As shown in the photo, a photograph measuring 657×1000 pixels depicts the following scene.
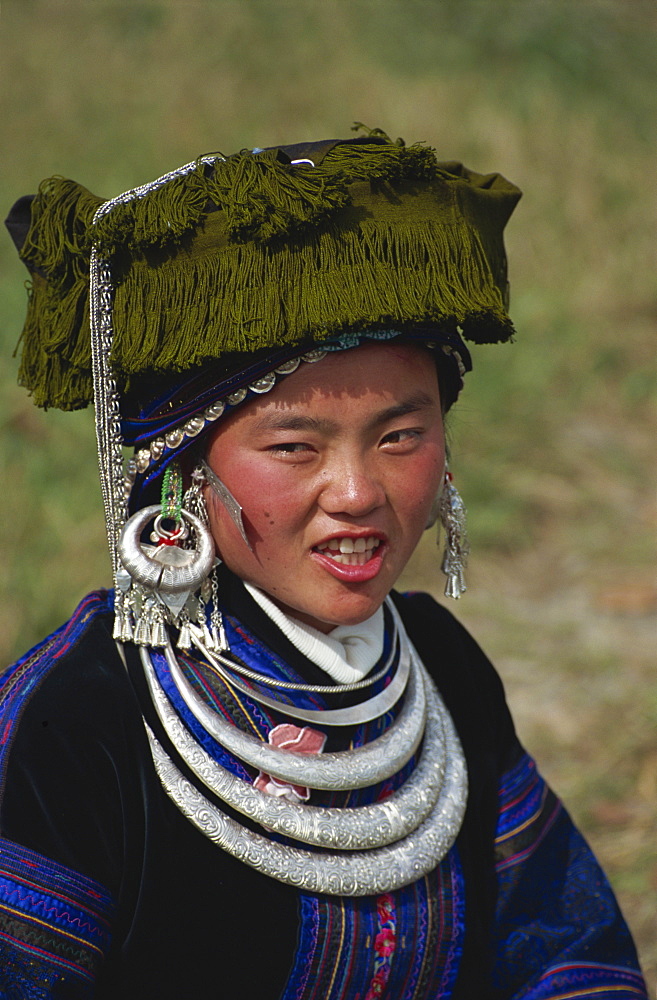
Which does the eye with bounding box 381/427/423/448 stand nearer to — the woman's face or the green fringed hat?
the woman's face

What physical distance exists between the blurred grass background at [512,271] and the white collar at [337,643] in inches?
61.8

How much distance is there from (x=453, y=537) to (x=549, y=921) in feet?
2.46

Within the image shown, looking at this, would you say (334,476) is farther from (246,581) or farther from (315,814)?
(315,814)

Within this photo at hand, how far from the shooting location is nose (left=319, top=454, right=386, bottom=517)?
5.21ft

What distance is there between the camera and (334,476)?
160cm

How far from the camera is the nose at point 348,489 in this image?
159cm

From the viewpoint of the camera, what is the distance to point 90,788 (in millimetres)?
1556

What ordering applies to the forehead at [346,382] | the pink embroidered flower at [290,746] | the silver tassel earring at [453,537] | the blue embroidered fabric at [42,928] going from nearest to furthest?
1. the blue embroidered fabric at [42,928]
2. the forehead at [346,382]
3. the pink embroidered flower at [290,746]
4. the silver tassel earring at [453,537]

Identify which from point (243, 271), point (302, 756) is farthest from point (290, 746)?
point (243, 271)

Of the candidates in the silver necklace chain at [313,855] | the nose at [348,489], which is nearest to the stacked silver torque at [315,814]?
the silver necklace chain at [313,855]

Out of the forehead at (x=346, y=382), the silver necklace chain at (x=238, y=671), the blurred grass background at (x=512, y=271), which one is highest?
the blurred grass background at (x=512, y=271)

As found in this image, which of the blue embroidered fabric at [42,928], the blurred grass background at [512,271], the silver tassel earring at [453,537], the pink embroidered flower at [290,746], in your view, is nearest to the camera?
the blue embroidered fabric at [42,928]

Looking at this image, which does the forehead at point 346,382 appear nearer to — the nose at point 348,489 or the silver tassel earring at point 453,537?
the nose at point 348,489

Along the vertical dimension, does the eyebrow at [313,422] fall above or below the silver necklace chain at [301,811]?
above
